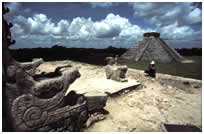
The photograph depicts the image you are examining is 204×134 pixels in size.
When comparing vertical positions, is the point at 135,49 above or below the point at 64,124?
above

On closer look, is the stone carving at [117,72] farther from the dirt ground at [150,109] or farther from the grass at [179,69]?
the grass at [179,69]

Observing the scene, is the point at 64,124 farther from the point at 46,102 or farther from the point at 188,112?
the point at 188,112

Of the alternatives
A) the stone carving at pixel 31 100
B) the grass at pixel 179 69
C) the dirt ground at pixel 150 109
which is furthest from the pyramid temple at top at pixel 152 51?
the stone carving at pixel 31 100

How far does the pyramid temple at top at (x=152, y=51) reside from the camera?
59.8 feet

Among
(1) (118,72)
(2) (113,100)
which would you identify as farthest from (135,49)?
(2) (113,100)

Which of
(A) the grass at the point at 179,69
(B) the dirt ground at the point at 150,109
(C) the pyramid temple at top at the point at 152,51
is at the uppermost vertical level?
(C) the pyramid temple at top at the point at 152,51

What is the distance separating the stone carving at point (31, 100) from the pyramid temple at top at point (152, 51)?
16144mm

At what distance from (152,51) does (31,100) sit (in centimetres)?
1853

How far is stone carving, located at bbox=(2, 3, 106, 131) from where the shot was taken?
246 cm

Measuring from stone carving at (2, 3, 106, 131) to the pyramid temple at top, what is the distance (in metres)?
16.1

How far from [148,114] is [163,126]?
71cm

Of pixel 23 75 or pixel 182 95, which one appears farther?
pixel 182 95

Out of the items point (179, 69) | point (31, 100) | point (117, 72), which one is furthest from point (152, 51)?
point (31, 100)

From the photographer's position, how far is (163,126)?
3.66m
